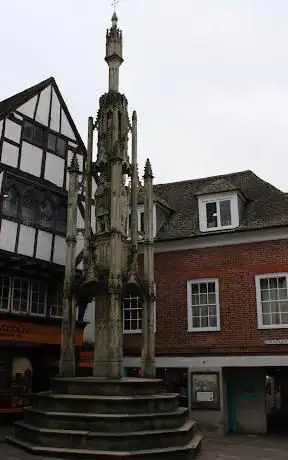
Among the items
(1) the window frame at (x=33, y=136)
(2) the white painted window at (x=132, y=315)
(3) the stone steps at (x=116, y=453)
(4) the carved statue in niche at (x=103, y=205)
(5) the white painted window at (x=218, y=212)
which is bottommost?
(3) the stone steps at (x=116, y=453)

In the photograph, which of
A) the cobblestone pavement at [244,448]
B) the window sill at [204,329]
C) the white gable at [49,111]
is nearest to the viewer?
the cobblestone pavement at [244,448]

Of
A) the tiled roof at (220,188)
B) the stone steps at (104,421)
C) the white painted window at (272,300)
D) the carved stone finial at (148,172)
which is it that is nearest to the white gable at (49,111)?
the tiled roof at (220,188)

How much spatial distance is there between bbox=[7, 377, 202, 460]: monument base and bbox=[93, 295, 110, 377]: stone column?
952 mm

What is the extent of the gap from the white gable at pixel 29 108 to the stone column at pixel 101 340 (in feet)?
28.1

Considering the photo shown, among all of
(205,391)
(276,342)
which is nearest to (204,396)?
(205,391)

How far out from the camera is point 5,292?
16766 millimetres

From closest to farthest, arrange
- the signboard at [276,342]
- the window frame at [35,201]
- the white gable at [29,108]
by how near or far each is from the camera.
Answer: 1. the signboard at [276,342]
2. the window frame at [35,201]
3. the white gable at [29,108]

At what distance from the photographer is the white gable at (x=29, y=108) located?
17.6 m

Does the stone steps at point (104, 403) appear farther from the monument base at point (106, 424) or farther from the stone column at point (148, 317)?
the stone column at point (148, 317)

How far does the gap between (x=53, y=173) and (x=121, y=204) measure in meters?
6.32

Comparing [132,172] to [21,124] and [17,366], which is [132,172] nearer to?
[21,124]

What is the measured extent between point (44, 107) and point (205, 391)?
39.9ft

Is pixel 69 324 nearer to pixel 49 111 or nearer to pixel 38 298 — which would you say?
pixel 38 298

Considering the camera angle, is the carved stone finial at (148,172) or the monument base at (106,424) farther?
the carved stone finial at (148,172)
